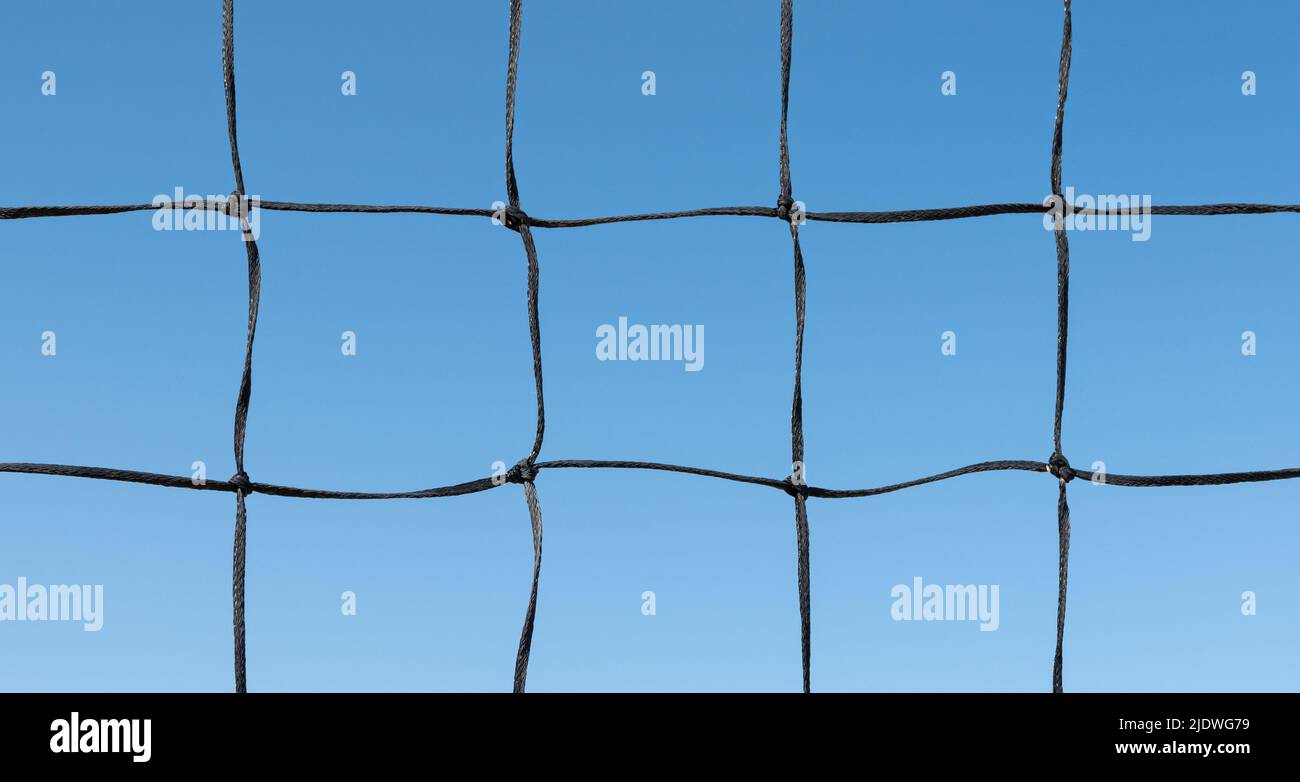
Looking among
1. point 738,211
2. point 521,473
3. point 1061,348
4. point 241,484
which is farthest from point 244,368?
point 1061,348

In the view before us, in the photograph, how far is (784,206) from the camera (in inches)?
48.7

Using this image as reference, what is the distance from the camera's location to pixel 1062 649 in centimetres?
117

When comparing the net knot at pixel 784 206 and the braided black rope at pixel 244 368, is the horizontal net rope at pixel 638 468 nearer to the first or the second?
the braided black rope at pixel 244 368

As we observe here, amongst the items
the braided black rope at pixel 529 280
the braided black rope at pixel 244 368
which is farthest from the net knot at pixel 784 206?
the braided black rope at pixel 244 368

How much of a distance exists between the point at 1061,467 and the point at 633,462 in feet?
Result: 1.47

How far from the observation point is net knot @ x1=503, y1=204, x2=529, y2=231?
1233 mm

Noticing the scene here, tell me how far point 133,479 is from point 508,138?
52 centimetres

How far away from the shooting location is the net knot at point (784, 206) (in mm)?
1232

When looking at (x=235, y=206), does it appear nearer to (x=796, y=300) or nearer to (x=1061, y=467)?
(x=796, y=300)

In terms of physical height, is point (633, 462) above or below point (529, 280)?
below

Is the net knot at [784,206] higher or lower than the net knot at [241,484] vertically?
higher
